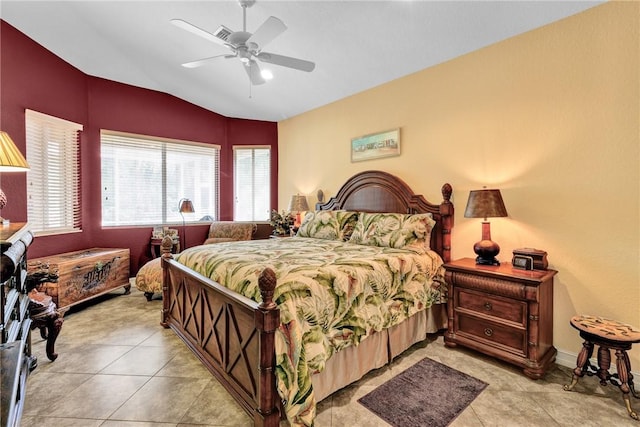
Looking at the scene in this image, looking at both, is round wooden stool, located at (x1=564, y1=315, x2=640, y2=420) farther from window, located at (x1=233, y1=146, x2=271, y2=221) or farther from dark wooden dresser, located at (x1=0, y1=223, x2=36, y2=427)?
window, located at (x1=233, y1=146, x2=271, y2=221)

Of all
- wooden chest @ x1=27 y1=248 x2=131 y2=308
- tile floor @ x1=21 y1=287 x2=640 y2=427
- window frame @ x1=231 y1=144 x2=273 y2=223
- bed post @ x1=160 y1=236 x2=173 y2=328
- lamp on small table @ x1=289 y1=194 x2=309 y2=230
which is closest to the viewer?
tile floor @ x1=21 y1=287 x2=640 y2=427

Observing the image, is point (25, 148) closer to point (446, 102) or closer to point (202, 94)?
point (202, 94)

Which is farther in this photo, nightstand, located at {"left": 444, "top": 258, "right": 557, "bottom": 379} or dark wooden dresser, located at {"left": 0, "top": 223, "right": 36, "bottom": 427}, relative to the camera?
nightstand, located at {"left": 444, "top": 258, "right": 557, "bottom": 379}

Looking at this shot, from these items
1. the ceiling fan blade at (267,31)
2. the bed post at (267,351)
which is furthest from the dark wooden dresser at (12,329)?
the ceiling fan blade at (267,31)

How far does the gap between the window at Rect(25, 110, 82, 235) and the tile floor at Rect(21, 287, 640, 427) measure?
1709 mm

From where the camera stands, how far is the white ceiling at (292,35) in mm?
2580

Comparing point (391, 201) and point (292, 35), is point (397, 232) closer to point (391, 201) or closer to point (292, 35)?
point (391, 201)

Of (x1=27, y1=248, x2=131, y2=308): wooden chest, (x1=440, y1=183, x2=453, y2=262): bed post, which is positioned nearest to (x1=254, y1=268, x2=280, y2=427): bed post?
(x1=440, y1=183, x2=453, y2=262): bed post

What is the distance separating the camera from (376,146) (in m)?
3.92

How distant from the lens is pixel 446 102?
324 centimetres

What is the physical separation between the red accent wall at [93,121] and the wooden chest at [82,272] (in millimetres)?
464

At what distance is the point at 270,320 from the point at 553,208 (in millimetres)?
2531

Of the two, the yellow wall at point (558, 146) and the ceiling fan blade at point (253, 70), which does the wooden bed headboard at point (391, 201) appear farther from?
the ceiling fan blade at point (253, 70)

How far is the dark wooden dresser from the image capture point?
801 millimetres
